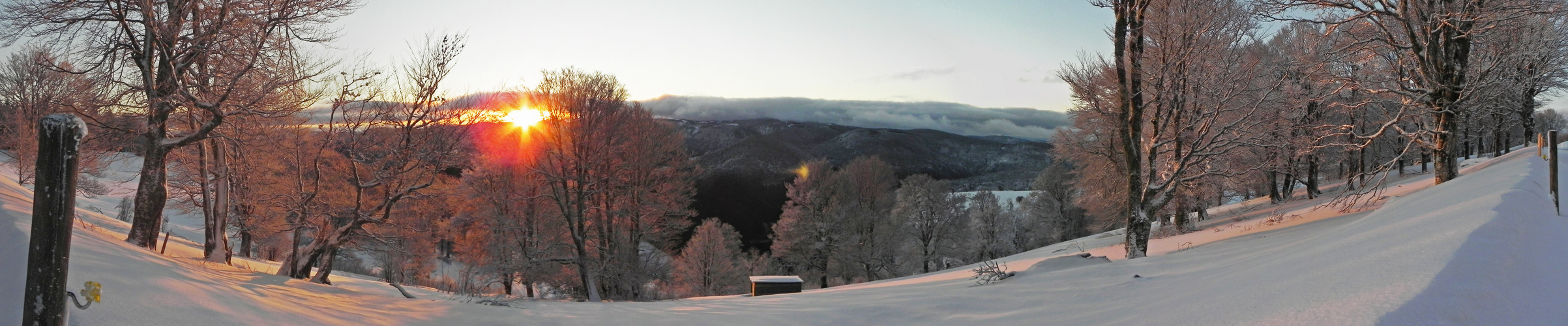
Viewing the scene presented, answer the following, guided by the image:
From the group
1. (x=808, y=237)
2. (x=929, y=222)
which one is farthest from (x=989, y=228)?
(x=808, y=237)

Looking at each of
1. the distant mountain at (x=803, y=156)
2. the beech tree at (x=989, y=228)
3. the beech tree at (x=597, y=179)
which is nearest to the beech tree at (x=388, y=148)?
the beech tree at (x=597, y=179)

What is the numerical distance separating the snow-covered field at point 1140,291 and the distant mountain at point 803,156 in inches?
1772

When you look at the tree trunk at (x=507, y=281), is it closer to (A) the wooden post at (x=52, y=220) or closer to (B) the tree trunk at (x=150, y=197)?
(B) the tree trunk at (x=150, y=197)

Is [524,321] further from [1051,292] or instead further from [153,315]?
[1051,292]

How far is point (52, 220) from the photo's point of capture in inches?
121

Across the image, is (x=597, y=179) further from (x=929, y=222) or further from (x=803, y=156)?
(x=803, y=156)

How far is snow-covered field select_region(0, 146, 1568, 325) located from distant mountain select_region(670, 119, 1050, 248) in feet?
148

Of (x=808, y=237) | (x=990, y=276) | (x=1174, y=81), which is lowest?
(x=808, y=237)

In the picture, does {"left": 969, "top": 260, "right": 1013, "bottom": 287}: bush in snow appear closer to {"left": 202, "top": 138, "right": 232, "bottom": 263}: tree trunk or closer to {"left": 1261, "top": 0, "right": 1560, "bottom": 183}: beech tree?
{"left": 1261, "top": 0, "right": 1560, "bottom": 183}: beech tree

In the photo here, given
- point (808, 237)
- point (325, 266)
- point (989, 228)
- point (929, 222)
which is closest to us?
point (325, 266)

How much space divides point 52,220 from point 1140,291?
6.68 meters

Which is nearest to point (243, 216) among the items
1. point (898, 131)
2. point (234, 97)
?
point (234, 97)

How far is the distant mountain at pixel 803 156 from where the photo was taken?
58625 mm

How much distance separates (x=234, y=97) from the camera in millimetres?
9812
